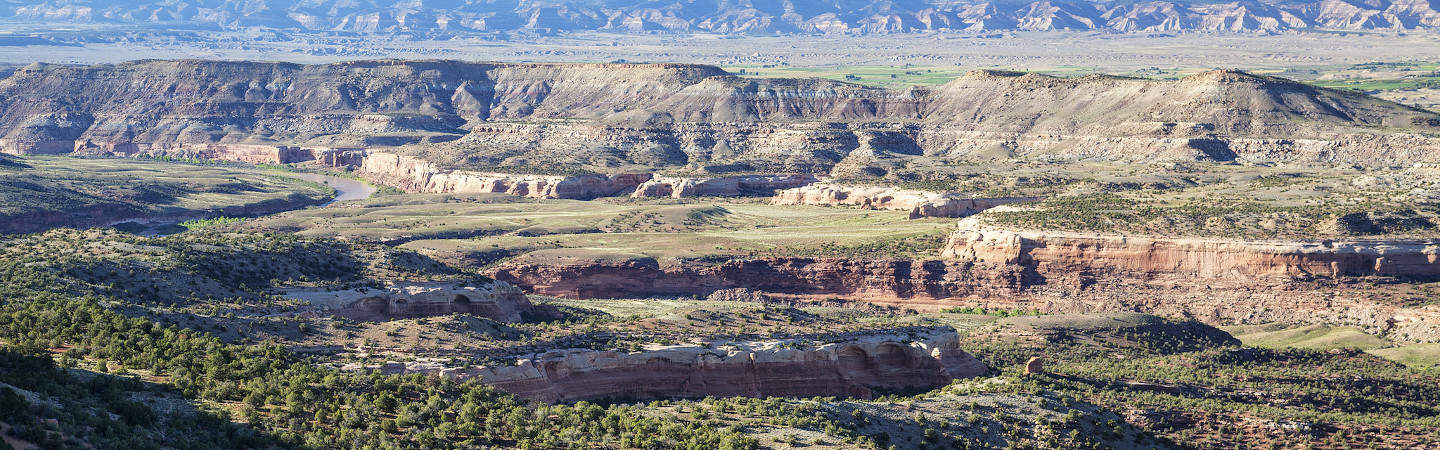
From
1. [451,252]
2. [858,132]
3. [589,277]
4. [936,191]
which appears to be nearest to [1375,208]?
[936,191]

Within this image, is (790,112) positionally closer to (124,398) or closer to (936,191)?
(936,191)

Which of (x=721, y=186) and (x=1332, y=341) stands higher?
(x=1332, y=341)

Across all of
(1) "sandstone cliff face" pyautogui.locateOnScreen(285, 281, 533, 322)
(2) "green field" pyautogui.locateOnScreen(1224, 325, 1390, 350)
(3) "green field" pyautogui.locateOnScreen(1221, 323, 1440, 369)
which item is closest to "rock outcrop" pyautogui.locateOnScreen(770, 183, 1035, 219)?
(2) "green field" pyautogui.locateOnScreen(1224, 325, 1390, 350)

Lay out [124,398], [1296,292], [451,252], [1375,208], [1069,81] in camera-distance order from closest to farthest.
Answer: [124,398], [1296,292], [1375,208], [451,252], [1069,81]

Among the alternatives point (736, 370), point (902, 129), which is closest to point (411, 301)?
point (736, 370)

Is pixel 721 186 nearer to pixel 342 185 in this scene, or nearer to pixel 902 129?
pixel 902 129

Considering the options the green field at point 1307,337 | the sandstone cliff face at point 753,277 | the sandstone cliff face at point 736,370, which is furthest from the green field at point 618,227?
the sandstone cliff face at point 736,370

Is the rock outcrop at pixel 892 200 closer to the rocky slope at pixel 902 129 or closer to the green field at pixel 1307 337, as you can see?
the rocky slope at pixel 902 129
